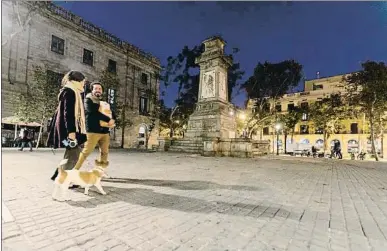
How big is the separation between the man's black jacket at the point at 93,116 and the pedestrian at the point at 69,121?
0.51 feet

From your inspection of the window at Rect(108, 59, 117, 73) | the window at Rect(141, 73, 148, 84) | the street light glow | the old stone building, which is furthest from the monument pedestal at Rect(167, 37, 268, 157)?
the window at Rect(141, 73, 148, 84)

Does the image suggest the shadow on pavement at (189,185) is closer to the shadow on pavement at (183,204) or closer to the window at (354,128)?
the shadow on pavement at (183,204)

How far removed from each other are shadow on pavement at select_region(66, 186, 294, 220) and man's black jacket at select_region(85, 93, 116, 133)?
3.08ft

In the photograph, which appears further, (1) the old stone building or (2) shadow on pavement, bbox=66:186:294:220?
(1) the old stone building

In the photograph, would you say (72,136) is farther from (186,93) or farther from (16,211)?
(186,93)

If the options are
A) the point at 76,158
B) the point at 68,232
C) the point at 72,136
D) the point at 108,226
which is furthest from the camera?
the point at 76,158

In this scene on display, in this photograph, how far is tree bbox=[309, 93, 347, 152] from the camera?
2488cm

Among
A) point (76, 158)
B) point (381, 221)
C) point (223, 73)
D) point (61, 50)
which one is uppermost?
point (61, 50)

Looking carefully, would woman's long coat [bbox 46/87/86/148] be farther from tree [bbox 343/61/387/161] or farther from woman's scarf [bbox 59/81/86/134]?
tree [bbox 343/61/387/161]

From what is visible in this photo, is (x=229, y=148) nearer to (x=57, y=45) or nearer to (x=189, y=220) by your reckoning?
(x=189, y=220)

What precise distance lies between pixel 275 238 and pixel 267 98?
Result: 81.7 ft

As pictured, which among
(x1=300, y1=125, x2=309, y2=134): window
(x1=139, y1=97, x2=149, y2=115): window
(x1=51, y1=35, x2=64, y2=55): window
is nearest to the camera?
(x1=51, y1=35, x2=64, y2=55): window

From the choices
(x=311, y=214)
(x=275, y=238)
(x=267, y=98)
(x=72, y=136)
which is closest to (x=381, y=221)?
(x=311, y=214)

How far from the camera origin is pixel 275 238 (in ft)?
6.28
